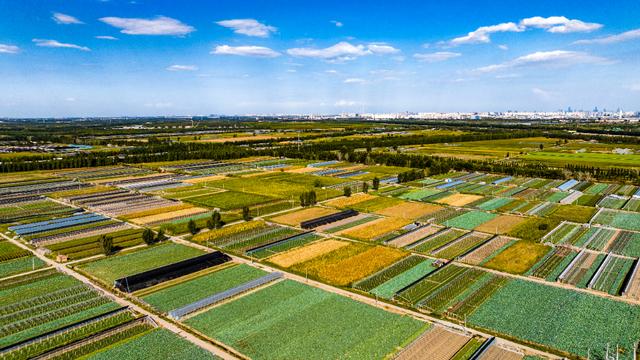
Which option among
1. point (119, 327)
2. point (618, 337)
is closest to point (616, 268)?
point (618, 337)

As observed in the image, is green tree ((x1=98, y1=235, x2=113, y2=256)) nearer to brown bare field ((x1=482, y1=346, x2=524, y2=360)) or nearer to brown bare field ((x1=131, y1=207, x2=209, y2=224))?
brown bare field ((x1=131, y1=207, x2=209, y2=224))

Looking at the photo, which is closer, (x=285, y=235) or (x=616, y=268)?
(x=616, y=268)

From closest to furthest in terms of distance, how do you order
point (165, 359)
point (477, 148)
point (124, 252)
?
point (165, 359)
point (124, 252)
point (477, 148)

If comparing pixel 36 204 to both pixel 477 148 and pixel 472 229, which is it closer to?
pixel 472 229

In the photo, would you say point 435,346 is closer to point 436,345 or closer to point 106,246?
point 436,345

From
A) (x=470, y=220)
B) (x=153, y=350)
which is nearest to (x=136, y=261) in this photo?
(x=153, y=350)

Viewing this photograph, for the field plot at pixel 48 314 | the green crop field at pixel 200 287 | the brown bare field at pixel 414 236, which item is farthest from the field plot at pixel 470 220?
the field plot at pixel 48 314

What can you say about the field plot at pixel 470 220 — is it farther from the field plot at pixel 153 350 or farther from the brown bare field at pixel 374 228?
the field plot at pixel 153 350
